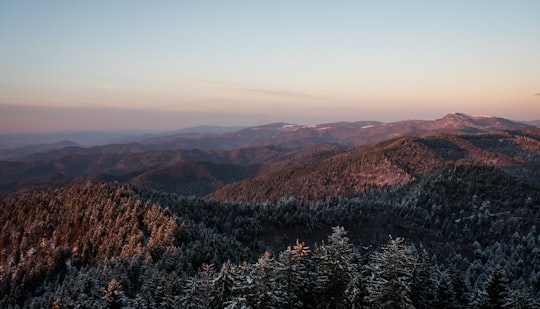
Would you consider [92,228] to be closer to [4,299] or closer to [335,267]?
[4,299]

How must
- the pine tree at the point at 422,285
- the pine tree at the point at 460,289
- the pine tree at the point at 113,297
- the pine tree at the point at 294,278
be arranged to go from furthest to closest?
the pine tree at the point at 113,297
the pine tree at the point at 460,289
the pine tree at the point at 422,285
the pine tree at the point at 294,278

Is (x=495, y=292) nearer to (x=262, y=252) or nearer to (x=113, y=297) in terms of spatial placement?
(x=113, y=297)

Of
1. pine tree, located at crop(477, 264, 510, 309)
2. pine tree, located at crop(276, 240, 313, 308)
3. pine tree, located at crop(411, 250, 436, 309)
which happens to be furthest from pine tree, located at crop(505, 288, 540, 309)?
pine tree, located at crop(276, 240, 313, 308)

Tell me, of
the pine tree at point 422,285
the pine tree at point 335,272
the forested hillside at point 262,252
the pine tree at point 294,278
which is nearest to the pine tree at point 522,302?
the forested hillside at point 262,252

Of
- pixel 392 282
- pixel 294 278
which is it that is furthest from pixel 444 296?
pixel 294 278

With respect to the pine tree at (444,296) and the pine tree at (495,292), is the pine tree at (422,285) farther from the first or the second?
the pine tree at (495,292)

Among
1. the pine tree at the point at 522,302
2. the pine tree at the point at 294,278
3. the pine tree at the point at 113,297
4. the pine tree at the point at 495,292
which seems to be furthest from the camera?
the pine tree at the point at 113,297
